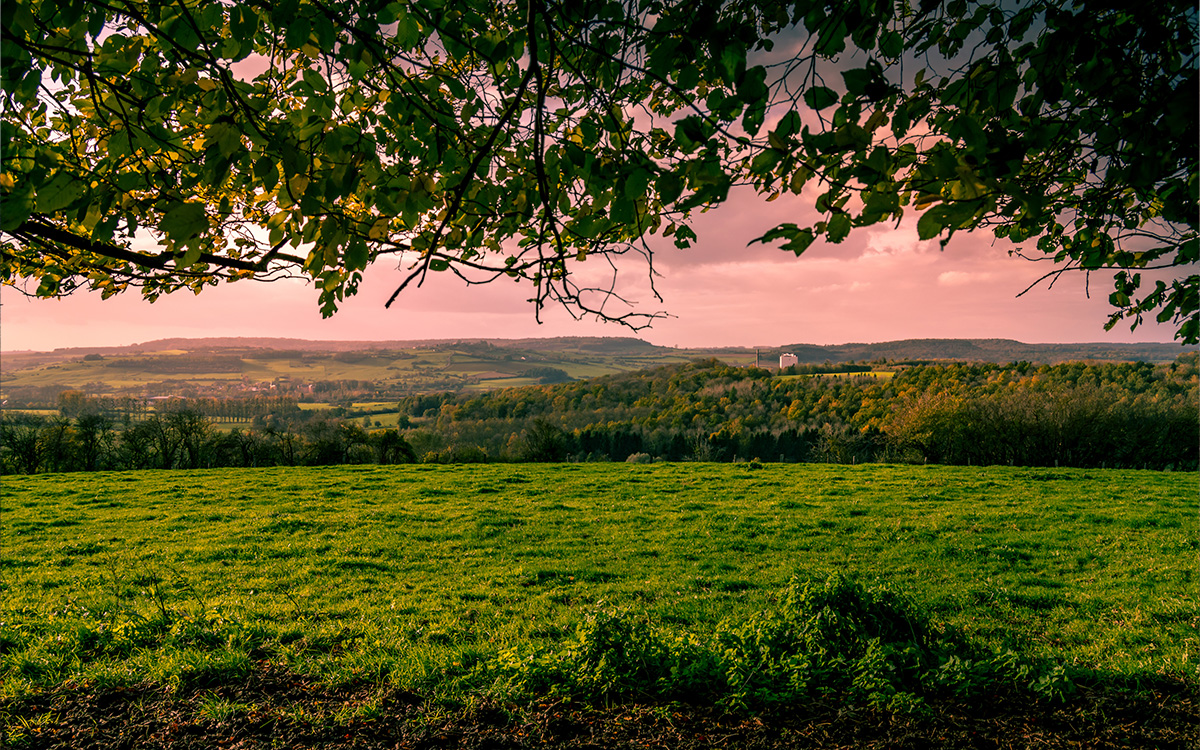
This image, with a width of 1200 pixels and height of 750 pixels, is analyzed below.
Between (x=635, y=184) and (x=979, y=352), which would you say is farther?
(x=979, y=352)

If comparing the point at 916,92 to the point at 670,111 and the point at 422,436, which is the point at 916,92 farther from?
the point at 422,436

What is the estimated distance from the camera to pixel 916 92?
11.8ft

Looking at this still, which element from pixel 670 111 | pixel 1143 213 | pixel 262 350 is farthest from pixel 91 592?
pixel 262 350

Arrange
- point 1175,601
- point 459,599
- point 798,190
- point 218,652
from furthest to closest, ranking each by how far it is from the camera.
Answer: point 459,599, point 1175,601, point 218,652, point 798,190

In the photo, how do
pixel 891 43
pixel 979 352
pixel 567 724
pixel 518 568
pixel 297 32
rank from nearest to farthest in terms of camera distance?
pixel 297 32 → pixel 891 43 → pixel 567 724 → pixel 518 568 → pixel 979 352

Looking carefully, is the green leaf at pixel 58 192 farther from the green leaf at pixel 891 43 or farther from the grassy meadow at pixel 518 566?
the grassy meadow at pixel 518 566

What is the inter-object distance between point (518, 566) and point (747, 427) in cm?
4902

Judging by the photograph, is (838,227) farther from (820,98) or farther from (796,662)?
(796,662)

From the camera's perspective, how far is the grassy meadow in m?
5.34

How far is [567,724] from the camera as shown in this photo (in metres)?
3.87

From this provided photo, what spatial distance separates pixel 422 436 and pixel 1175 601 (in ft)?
158

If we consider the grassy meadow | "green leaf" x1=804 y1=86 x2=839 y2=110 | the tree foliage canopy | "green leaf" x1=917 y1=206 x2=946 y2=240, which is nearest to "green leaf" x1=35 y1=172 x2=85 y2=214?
the tree foliage canopy

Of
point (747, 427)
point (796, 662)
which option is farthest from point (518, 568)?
point (747, 427)

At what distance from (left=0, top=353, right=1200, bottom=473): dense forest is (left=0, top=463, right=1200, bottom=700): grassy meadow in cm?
1209
